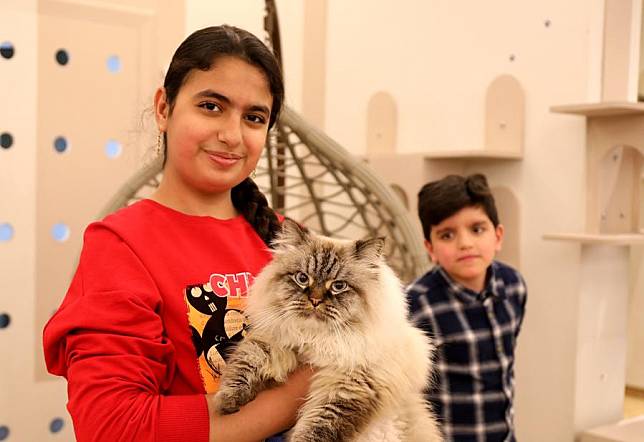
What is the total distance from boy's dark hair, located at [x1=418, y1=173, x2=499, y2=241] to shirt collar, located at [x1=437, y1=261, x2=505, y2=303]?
0.50ft

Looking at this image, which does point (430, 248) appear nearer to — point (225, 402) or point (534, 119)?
point (534, 119)

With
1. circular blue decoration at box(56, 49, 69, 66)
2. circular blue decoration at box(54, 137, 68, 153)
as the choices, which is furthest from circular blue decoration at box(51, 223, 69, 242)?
circular blue decoration at box(56, 49, 69, 66)

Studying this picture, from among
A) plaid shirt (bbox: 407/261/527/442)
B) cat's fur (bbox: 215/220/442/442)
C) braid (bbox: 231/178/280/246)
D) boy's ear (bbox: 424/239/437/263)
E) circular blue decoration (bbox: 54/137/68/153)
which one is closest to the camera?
cat's fur (bbox: 215/220/442/442)

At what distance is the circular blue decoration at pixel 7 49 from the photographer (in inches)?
95.0

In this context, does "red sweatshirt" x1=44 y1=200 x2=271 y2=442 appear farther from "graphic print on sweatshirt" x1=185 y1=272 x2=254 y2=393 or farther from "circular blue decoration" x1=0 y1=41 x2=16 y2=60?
"circular blue decoration" x1=0 y1=41 x2=16 y2=60

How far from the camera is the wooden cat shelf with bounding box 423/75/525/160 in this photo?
2.55 meters

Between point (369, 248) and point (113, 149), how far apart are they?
1822 millimetres

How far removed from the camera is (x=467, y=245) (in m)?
1.93

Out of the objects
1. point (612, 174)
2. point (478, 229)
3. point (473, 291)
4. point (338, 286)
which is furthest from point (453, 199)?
point (338, 286)

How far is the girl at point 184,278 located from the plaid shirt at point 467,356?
0.83 m

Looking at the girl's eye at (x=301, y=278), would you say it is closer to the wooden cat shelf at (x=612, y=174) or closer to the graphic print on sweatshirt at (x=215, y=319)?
the graphic print on sweatshirt at (x=215, y=319)

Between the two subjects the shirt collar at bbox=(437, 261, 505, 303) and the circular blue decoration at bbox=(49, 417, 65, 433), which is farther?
the circular blue decoration at bbox=(49, 417, 65, 433)

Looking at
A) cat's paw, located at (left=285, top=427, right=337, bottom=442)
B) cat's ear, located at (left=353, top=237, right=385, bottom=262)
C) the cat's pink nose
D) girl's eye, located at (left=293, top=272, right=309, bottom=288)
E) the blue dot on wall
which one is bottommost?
the blue dot on wall

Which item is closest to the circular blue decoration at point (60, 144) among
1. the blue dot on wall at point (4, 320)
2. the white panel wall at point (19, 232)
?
the white panel wall at point (19, 232)
